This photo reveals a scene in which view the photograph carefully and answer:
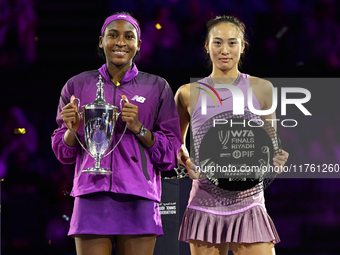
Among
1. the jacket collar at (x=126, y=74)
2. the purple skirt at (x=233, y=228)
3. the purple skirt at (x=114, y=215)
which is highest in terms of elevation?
the jacket collar at (x=126, y=74)

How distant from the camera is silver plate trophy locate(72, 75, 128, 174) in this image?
1.58 metres

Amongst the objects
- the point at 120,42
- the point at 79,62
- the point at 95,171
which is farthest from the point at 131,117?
the point at 79,62

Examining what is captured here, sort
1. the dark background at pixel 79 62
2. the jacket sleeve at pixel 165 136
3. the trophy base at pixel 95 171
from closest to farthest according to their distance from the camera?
the trophy base at pixel 95 171, the jacket sleeve at pixel 165 136, the dark background at pixel 79 62

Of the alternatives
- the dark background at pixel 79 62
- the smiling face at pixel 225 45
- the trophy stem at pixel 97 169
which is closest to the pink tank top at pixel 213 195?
the smiling face at pixel 225 45

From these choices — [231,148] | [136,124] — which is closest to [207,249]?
[231,148]

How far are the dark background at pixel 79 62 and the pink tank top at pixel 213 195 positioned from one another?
6.12ft

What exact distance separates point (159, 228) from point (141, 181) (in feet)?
0.57

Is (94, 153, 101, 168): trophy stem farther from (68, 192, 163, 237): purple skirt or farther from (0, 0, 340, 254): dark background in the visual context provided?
(0, 0, 340, 254): dark background

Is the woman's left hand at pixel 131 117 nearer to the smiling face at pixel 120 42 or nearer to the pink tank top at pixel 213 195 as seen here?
the smiling face at pixel 120 42

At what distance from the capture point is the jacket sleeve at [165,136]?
1.66 m

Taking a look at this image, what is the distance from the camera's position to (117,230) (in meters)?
1.55

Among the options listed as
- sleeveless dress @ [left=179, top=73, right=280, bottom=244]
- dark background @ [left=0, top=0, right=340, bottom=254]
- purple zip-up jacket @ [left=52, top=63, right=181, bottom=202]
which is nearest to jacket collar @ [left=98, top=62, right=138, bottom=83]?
purple zip-up jacket @ [left=52, top=63, right=181, bottom=202]

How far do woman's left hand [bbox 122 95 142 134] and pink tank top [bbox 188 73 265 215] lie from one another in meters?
0.54

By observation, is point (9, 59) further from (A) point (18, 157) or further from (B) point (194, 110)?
(B) point (194, 110)
